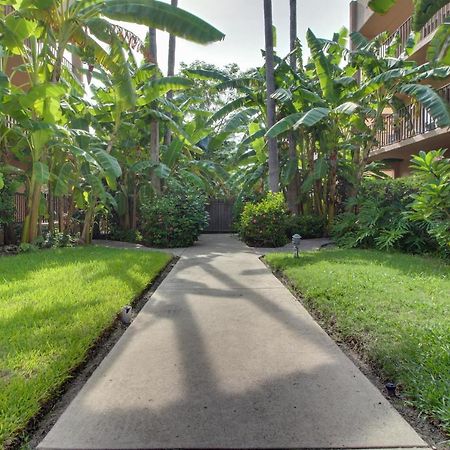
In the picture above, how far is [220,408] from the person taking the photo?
112 inches

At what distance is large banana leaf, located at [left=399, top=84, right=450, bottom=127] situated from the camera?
9.93 metres

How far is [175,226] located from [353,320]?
8838 mm

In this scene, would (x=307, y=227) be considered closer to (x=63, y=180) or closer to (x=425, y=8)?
(x=63, y=180)

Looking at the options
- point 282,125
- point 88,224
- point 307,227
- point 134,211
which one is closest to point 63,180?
point 88,224

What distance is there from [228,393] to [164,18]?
26.2ft

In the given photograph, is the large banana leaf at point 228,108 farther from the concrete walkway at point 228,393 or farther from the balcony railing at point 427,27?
the concrete walkway at point 228,393

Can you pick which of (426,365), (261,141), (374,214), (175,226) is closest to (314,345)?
(426,365)

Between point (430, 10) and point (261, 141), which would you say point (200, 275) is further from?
point (261, 141)

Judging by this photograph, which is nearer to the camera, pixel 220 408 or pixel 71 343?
pixel 220 408

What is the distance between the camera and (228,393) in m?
3.06

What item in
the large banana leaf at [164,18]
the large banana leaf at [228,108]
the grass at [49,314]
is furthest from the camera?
the large banana leaf at [228,108]

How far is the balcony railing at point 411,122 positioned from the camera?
13000mm

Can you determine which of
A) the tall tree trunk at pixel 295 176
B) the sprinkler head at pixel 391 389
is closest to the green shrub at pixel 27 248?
the tall tree trunk at pixel 295 176

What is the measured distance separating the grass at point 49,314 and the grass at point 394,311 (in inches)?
102
